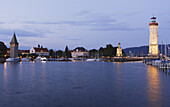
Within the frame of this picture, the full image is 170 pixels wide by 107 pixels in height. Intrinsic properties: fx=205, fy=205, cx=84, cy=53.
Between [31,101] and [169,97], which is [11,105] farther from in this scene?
[169,97]

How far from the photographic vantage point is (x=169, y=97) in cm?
2061

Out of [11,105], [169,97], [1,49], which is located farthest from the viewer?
[1,49]

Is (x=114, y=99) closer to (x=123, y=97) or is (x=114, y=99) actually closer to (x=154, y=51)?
(x=123, y=97)

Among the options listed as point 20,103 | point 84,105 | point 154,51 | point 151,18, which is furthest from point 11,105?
point 151,18

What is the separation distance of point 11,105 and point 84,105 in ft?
20.5

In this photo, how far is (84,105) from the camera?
57.6ft

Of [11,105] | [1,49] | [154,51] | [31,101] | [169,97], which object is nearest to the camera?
[11,105]

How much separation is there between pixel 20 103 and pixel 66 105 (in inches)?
166

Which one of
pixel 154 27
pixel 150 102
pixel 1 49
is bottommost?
pixel 150 102

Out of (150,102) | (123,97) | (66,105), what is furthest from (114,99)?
(66,105)

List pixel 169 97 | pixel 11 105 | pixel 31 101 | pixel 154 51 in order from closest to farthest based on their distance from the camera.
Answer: pixel 11 105 → pixel 31 101 → pixel 169 97 → pixel 154 51

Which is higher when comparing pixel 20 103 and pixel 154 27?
pixel 154 27

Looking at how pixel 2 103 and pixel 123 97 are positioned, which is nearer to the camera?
pixel 2 103

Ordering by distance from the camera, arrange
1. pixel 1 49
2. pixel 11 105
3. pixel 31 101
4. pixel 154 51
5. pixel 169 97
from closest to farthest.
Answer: pixel 11 105
pixel 31 101
pixel 169 97
pixel 1 49
pixel 154 51
